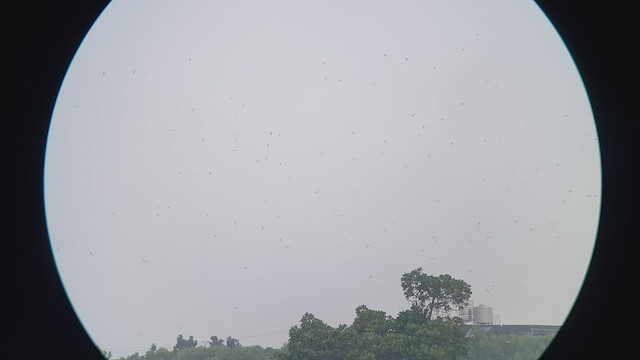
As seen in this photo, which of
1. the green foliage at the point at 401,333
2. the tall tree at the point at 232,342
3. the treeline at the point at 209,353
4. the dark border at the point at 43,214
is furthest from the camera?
the tall tree at the point at 232,342

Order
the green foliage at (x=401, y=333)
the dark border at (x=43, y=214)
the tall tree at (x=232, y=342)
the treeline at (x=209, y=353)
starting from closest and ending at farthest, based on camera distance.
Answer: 1. the dark border at (x=43, y=214)
2. the green foliage at (x=401, y=333)
3. the treeline at (x=209, y=353)
4. the tall tree at (x=232, y=342)

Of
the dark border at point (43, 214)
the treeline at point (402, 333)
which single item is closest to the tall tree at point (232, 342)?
A: the treeline at point (402, 333)

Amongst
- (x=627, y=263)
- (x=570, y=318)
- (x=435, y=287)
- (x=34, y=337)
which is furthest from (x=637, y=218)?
(x=435, y=287)

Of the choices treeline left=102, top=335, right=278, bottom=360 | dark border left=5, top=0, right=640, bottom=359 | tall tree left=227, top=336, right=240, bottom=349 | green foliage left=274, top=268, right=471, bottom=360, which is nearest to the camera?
dark border left=5, top=0, right=640, bottom=359

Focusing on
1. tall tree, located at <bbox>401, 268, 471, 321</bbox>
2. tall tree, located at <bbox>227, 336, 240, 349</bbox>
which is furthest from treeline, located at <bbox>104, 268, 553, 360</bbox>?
tall tree, located at <bbox>227, 336, 240, 349</bbox>

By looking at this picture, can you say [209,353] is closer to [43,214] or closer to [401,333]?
[401,333]

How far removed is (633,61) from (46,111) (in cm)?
489

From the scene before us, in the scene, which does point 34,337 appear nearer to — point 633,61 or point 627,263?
point 627,263

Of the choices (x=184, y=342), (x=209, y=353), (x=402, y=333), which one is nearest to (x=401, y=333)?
(x=402, y=333)

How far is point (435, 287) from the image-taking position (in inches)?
2314

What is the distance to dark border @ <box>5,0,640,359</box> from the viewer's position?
570cm

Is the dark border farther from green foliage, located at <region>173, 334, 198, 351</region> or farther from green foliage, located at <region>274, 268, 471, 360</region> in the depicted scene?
green foliage, located at <region>173, 334, 198, 351</region>

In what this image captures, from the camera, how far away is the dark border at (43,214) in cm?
570

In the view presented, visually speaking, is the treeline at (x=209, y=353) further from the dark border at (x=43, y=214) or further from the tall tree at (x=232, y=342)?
the dark border at (x=43, y=214)
